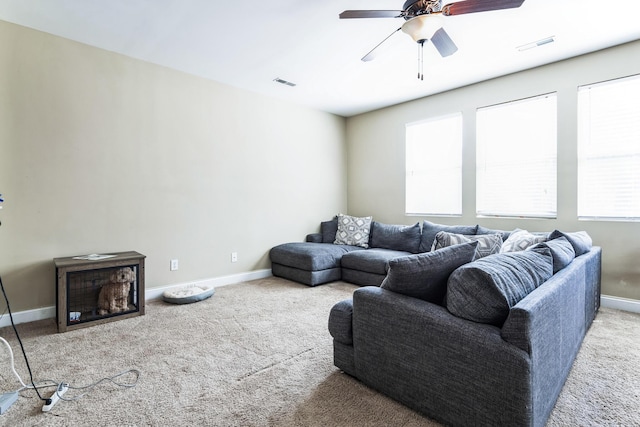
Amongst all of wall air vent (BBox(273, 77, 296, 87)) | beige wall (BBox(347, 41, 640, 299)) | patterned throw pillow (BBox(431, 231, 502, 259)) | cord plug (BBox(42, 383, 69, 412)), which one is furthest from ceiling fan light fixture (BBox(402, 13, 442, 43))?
cord plug (BBox(42, 383, 69, 412))

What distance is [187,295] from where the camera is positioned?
3439mm

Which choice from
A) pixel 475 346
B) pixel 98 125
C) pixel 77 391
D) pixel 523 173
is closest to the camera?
pixel 475 346

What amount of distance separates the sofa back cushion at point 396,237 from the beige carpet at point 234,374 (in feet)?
5.90

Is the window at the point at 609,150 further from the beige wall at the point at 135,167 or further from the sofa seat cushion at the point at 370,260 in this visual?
the beige wall at the point at 135,167

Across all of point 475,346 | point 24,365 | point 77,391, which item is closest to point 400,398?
point 475,346

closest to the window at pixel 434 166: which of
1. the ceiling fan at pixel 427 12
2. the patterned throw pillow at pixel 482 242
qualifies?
the patterned throw pillow at pixel 482 242

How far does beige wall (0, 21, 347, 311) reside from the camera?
9.33ft

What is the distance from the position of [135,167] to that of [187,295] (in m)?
1.54

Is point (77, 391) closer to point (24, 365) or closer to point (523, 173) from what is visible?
point (24, 365)

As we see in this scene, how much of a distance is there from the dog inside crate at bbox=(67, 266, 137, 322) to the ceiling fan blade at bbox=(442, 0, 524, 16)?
11.2 ft

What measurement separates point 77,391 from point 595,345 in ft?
11.8

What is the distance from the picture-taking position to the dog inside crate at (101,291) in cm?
293

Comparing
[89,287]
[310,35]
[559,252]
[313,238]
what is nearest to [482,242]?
[559,252]

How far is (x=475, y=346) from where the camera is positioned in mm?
1312
